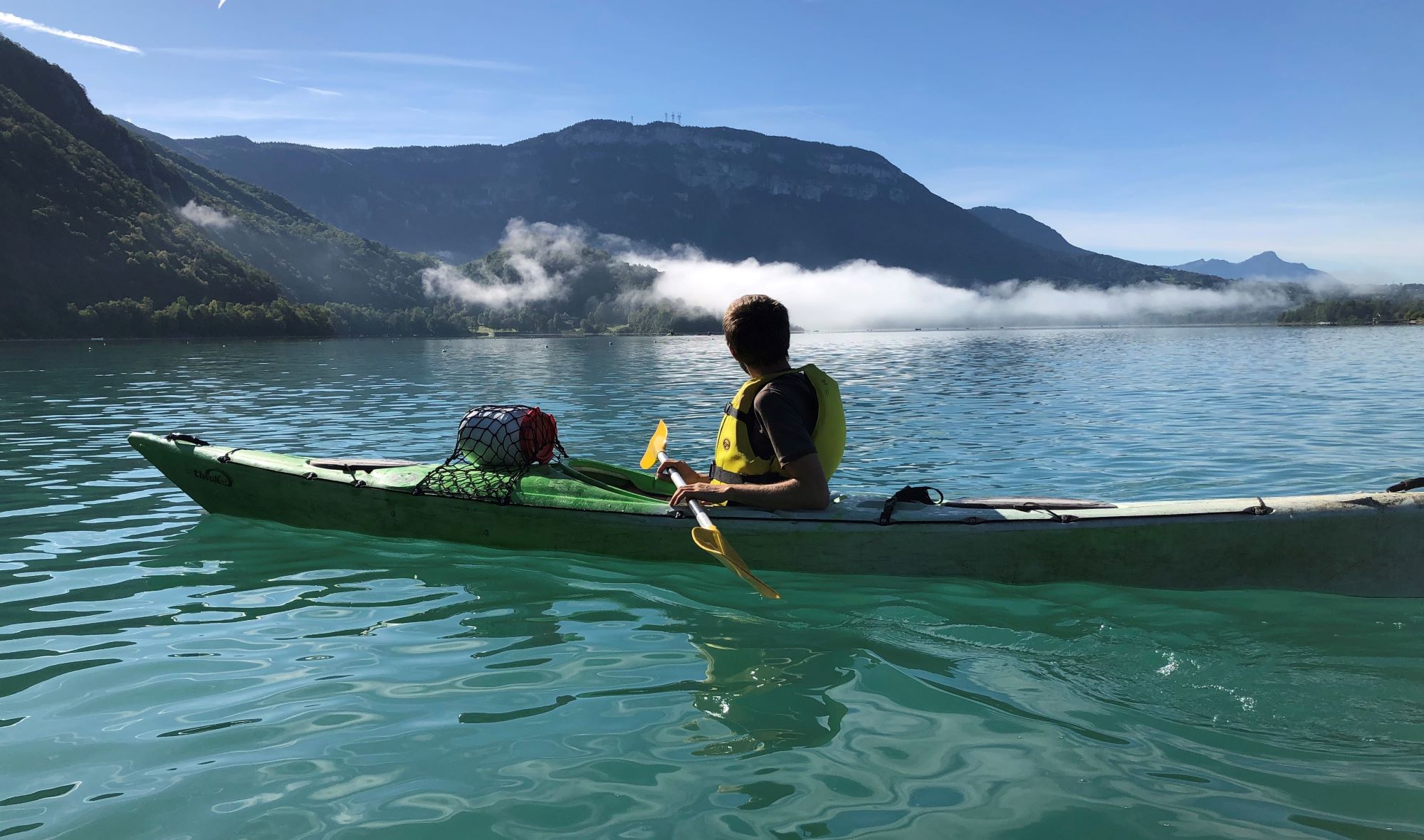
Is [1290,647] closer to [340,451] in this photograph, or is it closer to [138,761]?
[138,761]

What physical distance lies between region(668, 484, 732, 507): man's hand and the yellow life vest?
0.20 m

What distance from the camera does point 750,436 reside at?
21.6 feet

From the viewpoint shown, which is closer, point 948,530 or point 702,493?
point 948,530

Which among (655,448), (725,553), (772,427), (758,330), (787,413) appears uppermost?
(758,330)

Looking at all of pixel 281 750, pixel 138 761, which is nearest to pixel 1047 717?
pixel 281 750

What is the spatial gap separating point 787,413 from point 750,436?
0.81m

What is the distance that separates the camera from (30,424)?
18.7m

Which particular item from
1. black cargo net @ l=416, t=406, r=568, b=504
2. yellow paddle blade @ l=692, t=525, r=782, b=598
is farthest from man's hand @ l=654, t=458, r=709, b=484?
black cargo net @ l=416, t=406, r=568, b=504

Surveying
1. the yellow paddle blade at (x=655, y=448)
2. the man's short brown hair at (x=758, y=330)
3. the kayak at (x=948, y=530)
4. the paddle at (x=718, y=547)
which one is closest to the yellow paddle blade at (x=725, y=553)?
the paddle at (x=718, y=547)

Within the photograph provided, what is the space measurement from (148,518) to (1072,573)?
9.61 meters

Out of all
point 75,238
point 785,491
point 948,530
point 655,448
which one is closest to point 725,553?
point 785,491

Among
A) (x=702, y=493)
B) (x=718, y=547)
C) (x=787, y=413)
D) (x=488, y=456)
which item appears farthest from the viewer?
(x=488, y=456)

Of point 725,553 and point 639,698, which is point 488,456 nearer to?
point 725,553

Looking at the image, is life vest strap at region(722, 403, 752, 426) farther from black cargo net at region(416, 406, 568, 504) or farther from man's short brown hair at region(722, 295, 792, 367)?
black cargo net at region(416, 406, 568, 504)
